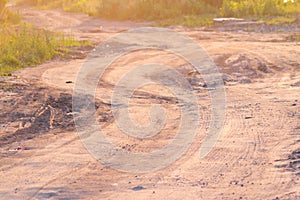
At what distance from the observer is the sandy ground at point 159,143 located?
5574 millimetres

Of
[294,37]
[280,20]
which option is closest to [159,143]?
[294,37]

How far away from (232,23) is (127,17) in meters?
7.50

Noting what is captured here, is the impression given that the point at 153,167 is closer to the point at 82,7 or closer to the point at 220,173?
the point at 220,173

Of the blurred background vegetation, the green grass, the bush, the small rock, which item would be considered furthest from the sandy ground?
the bush

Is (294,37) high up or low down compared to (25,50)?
down

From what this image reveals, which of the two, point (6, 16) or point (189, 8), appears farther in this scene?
point (189, 8)

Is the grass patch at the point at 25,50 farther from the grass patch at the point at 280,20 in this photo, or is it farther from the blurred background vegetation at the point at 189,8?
the blurred background vegetation at the point at 189,8

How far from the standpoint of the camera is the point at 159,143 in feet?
24.1

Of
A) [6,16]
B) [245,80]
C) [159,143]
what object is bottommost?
[245,80]

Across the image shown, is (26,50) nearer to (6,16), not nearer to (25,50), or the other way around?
(25,50)

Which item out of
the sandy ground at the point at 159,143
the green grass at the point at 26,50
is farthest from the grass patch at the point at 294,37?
the green grass at the point at 26,50

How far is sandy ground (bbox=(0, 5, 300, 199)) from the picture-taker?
557 cm

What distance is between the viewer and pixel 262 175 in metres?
5.88

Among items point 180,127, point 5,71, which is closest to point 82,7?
point 5,71
